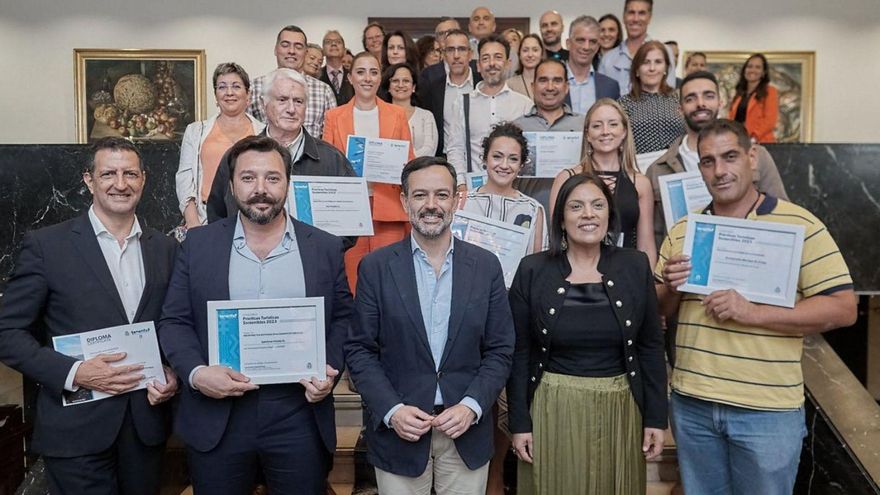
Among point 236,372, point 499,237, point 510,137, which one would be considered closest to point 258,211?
point 236,372

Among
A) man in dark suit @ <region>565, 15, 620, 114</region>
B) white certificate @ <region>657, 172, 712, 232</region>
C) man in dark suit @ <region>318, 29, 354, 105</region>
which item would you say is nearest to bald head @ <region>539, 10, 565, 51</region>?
man in dark suit @ <region>565, 15, 620, 114</region>

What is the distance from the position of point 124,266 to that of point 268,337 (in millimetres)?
676

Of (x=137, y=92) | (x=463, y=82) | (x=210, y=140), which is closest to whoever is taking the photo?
(x=210, y=140)

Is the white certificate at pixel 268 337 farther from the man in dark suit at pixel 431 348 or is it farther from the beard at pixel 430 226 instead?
the beard at pixel 430 226

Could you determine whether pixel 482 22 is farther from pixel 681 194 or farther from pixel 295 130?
pixel 681 194

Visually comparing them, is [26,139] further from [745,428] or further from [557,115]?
[745,428]

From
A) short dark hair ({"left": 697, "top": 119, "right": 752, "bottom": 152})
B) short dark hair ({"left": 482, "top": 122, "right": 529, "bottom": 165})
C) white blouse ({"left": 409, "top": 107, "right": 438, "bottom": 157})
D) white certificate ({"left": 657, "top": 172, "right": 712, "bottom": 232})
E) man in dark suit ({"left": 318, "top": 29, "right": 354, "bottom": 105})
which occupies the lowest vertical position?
white certificate ({"left": 657, "top": 172, "right": 712, "bottom": 232})

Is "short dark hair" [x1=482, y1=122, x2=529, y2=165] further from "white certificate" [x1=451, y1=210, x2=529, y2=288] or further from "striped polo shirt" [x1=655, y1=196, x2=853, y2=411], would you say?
"striped polo shirt" [x1=655, y1=196, x2=853, y2=411]

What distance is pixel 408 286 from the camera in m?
2.54

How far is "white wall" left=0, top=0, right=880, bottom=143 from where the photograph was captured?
9617 mm

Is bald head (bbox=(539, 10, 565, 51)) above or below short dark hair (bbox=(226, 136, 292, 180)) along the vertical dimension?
above

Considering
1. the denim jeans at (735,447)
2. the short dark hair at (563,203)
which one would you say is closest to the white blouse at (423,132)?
the short dark hair at (563,203)

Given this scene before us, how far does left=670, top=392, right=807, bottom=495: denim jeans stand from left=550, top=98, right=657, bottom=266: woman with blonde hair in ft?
3.47

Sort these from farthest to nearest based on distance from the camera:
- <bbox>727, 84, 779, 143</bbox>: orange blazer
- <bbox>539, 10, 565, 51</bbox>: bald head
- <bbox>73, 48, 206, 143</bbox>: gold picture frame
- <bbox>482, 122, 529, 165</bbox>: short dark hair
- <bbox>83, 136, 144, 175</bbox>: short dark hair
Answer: <bbox>73, 48, 206, 143</bbox>: gold picture frame → <bbox>727, 84, 779, 143</bbox>: orange blazer → <bbox>539, 10, 565, 51</bbox>: bald head → <bbox>482, 122, 529, 165</bbox>: short dark hair → <bbox>83, 136, 144, 175</bbox>: short dark hair
